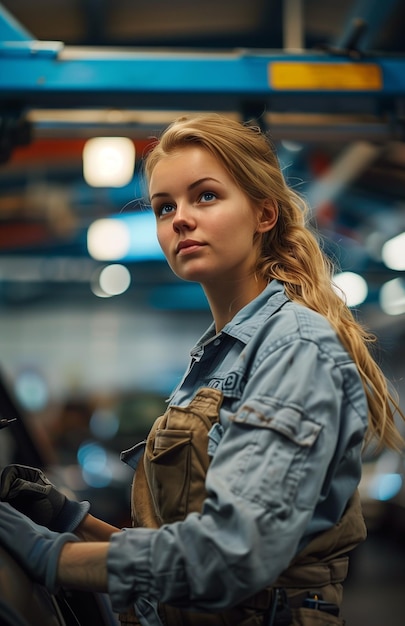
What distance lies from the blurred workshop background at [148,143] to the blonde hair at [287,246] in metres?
0.19

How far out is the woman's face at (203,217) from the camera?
1558mm

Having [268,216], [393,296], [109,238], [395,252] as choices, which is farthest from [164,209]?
[393,296]

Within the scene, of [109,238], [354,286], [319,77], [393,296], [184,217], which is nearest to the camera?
[184,217]

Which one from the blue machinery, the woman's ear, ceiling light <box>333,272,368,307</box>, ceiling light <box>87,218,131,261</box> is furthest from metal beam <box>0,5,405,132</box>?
ceiling light <box>333,272,368,307</box>

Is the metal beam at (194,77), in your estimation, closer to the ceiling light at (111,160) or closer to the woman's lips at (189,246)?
the woman's lips at (189,246)

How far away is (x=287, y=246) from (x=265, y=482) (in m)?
0.66

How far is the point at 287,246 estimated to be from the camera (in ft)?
5.64

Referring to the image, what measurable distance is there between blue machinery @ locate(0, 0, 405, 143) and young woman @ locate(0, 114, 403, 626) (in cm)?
158

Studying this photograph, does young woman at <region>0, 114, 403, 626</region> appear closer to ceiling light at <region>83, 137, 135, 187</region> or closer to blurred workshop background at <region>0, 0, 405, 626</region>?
blurred workshop background at <region>0, 0, 405, 626</region>

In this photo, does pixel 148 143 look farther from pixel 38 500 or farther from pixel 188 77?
pixel 38 500

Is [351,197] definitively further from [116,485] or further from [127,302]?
[127,302]

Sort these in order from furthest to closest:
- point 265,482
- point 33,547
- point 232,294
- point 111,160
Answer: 1. point 111,160
2. point 232,294
3. point 33,547
4. point 265,482

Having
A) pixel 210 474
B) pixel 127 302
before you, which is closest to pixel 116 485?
pixel 210 474

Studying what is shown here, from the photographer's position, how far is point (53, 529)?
1.71 meters
